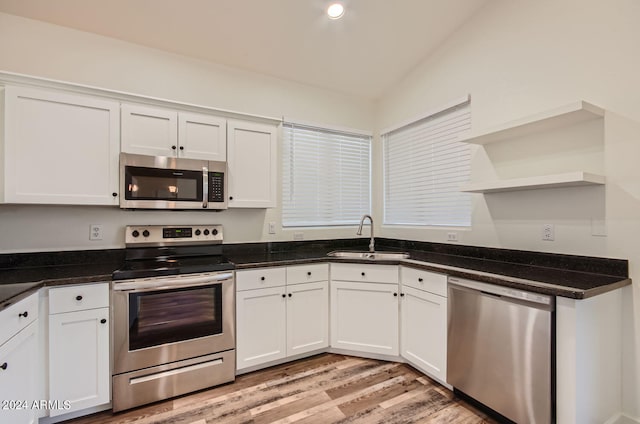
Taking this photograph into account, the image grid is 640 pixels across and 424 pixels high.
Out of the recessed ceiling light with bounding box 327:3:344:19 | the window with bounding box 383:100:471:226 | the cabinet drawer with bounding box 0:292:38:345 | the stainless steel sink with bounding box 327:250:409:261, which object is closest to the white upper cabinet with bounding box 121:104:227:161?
the cabinet drawer with bounding box 0:292:38:345

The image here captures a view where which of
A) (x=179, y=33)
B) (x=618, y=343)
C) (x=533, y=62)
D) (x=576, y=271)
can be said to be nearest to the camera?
(x=618, y=343)

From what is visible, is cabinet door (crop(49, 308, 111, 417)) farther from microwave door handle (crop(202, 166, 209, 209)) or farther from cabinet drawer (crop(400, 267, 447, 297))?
cabinet drawer (crop(400, 267, 447, 297))

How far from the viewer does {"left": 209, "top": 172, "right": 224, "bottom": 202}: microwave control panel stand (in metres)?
2.46

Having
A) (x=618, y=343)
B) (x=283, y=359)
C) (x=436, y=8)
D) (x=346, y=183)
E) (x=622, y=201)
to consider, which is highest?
(x=436, y=8)

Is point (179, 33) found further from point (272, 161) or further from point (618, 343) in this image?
point (618, 343)

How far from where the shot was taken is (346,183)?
3541 millimetres

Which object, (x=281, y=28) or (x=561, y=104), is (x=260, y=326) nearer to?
(x=281, y=28)

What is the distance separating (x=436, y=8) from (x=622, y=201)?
1979 mm

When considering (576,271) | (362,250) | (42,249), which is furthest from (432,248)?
(42,249)

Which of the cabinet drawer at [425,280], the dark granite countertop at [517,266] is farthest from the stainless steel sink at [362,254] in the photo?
the cabinet drawer at [425,280]

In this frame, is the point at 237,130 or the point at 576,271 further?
the point at 237,130

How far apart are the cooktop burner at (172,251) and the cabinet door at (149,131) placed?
Result: 2.09 ft

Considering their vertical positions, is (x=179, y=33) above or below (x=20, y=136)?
above

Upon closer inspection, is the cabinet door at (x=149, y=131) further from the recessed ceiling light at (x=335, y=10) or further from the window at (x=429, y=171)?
the window at (x=429, y=171)
